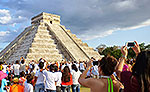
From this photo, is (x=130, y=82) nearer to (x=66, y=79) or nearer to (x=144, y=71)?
(x=144, y=71)

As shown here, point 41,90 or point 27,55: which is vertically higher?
point 27,55

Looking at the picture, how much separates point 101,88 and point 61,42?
31.6 metres

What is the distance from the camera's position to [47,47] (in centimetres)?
3123

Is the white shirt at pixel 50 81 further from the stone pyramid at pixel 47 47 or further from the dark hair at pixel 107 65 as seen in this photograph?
the stone pyramid at pixel 47 47

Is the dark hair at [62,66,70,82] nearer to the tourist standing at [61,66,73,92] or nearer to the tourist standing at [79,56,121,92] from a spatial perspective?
the tourist standing at [61,66,73,92]

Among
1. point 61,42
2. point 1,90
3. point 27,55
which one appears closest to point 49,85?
point 1,90

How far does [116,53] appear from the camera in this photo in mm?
60000

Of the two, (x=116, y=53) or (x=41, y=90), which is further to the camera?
A: (x=116, y=53)

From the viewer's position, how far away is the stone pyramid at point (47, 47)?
94.5 ft

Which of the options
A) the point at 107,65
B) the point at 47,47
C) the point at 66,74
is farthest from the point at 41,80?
the point at 47,47

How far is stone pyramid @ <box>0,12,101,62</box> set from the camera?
28.8 m

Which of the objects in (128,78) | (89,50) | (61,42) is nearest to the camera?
(128,78)

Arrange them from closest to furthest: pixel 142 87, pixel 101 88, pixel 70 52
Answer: pixel 142 87 < pixel 101 88 < pixel 70 52

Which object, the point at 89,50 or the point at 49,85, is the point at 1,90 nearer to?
the point at 49,85
